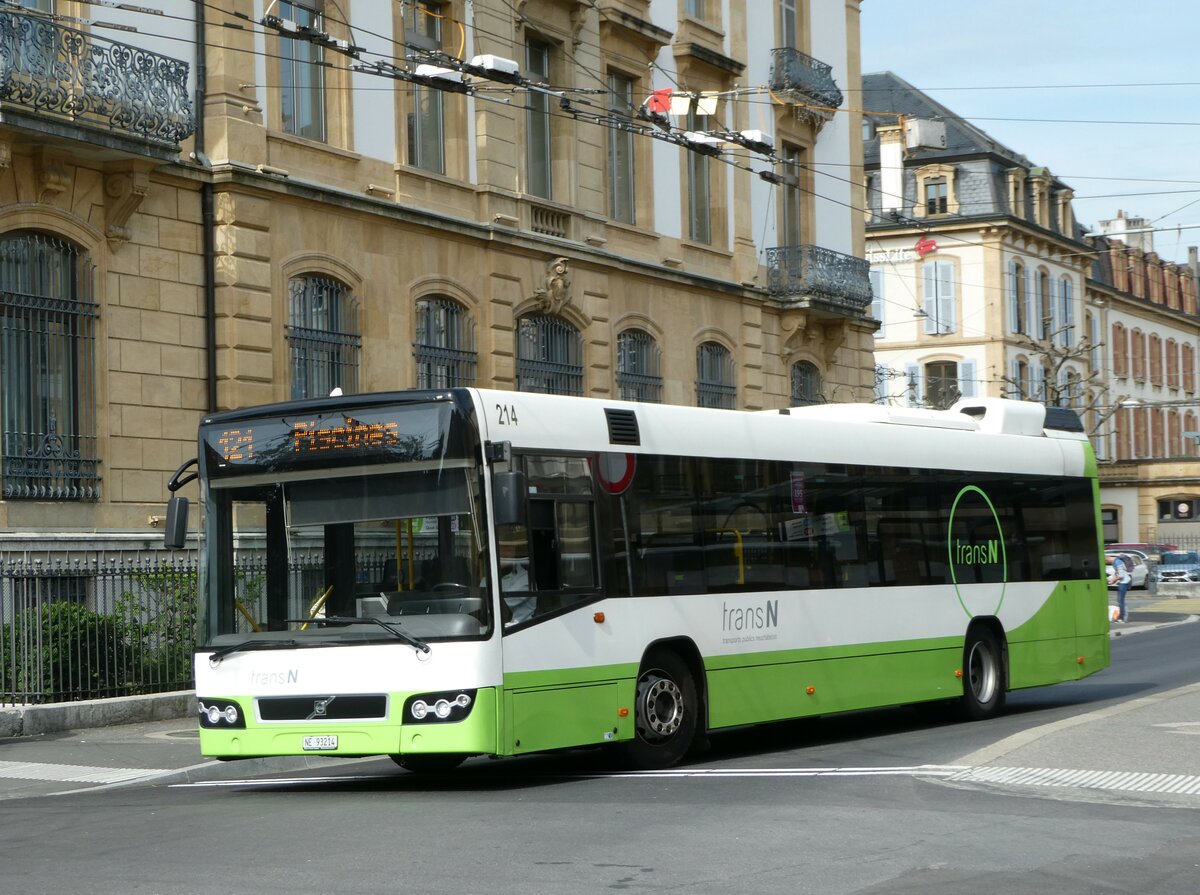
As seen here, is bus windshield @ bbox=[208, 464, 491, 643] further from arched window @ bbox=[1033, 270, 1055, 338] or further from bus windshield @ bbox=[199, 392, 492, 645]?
arched window @ bbox=[1033, 270, 1055, 338]

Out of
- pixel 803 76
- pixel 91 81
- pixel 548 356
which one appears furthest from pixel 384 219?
pixel 803 76

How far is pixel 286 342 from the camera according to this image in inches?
894

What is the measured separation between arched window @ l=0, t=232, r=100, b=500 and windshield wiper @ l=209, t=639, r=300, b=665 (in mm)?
7222

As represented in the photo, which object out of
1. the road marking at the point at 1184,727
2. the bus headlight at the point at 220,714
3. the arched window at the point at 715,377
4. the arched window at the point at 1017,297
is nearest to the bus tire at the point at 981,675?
the road marking at the point at 1184,727

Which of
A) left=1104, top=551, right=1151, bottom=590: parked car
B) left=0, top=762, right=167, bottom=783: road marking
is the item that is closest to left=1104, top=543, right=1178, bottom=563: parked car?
left=1104, top=551, right=1151, bottom=590: parked car

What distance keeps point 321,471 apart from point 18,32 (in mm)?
8420

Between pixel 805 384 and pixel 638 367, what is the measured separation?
20.2 ft

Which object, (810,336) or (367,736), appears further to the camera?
(810,336)

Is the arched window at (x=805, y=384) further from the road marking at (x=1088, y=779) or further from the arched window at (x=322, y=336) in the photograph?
the road marking at (x=1088, y=779)

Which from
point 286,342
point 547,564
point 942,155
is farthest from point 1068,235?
point 547,564

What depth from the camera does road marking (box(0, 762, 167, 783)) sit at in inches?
553

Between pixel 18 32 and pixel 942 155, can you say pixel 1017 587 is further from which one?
pixel 942 155

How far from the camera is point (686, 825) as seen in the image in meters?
10.2

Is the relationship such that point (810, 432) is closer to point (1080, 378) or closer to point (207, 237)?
point (207, 237)
